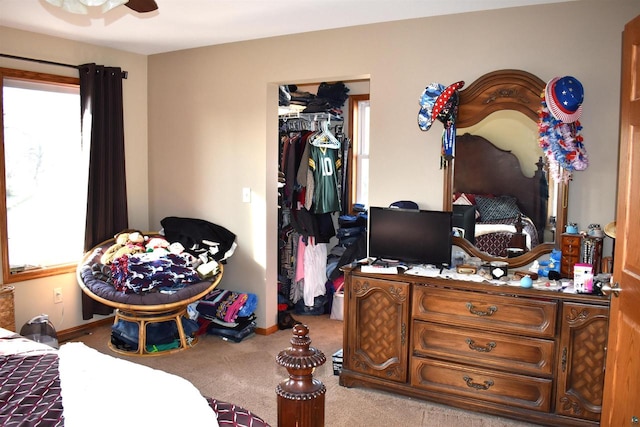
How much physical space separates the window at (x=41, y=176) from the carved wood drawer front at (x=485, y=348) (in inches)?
117

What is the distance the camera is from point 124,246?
13.6ft

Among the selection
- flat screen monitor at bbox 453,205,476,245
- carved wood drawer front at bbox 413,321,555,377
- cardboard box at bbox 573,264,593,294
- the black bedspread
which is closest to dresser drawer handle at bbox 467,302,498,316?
carved wood drawer front at bbox 413,321,555,377

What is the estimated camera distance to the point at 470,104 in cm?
335

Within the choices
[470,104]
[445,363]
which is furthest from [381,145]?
[445,363]

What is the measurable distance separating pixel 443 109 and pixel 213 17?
1.67 m

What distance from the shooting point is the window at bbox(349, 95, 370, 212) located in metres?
5.15

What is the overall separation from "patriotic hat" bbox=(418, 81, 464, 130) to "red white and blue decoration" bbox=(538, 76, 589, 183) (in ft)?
1.73

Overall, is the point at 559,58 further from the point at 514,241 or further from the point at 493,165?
the point at 514,241

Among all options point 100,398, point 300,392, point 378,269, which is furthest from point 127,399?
point 378,269

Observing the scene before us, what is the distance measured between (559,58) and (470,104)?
56 centimetres

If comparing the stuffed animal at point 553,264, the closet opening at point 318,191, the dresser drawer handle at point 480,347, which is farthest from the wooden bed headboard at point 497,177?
the closet opening at point 318,191

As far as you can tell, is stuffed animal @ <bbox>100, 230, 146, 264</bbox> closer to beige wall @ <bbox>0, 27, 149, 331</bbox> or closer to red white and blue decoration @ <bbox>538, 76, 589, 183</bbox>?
beige wall @ <bbox>0, 27, 149, 331</bbox>

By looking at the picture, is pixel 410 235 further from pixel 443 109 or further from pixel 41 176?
pixel 41 176

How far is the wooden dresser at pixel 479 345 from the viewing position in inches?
108
